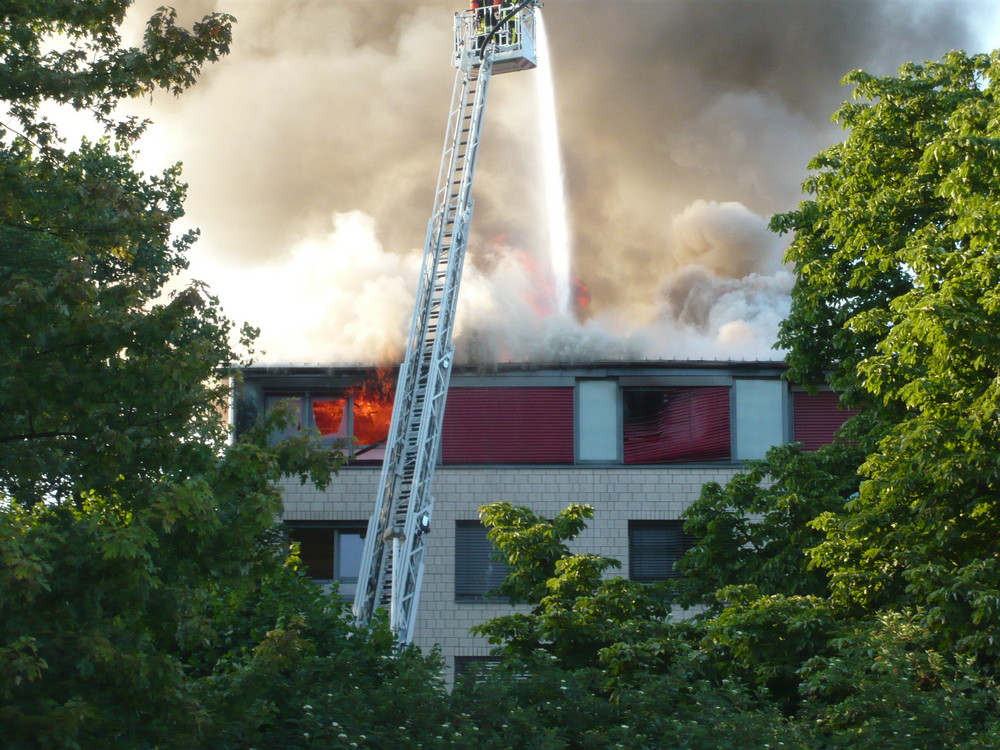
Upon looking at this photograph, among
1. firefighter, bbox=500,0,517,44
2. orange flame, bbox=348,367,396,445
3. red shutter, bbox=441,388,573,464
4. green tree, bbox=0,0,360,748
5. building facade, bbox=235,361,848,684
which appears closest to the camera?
green tree, bbox=0,0,360,748

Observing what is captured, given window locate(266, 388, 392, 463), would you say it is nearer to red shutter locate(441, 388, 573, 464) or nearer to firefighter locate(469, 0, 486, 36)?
red shutter locate(441, 388, 573, 464)

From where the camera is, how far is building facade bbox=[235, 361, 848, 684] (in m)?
27.0

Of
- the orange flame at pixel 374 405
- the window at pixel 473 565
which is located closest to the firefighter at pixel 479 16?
the orange flame at pixel 374 405

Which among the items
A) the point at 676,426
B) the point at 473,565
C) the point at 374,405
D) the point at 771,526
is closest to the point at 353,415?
the point at 374,405

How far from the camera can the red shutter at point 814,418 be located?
28.0 meters

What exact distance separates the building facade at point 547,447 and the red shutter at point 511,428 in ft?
0.07

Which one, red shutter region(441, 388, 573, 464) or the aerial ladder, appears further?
red shutter region(441, 388, 573, 464)

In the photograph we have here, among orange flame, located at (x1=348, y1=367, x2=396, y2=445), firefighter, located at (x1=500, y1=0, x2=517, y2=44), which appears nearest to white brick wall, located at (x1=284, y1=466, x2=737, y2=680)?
orange flame, located at (x1=348, y1=367, x2=396, y2=445)

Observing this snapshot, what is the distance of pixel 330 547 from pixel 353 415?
9.63ft

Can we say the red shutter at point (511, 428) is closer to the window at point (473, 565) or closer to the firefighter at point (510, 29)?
the window at point (473, 565)

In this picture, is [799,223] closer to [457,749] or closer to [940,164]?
[940,164]

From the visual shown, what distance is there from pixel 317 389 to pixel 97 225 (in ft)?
56.5

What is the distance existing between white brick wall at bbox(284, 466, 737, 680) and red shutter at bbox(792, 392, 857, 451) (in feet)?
6.13

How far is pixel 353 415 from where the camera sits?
28141 millimetres
